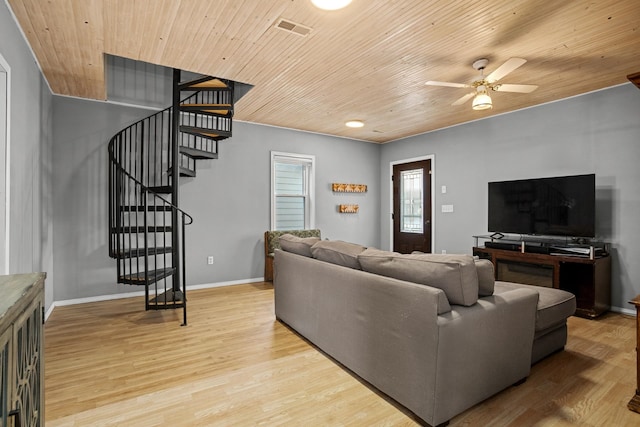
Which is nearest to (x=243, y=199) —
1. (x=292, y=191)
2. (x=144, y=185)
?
(x=292, y=191)

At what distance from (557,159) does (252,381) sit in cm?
448

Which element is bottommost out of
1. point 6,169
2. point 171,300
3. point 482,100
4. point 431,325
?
point 171,300

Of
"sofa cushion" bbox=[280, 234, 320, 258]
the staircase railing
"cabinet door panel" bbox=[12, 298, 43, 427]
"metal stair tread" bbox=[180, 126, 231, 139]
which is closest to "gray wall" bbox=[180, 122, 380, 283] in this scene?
the staircase railing

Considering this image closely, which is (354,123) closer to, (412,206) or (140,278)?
(412,206)

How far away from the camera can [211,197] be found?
4.99 meters

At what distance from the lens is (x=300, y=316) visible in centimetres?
A: 297

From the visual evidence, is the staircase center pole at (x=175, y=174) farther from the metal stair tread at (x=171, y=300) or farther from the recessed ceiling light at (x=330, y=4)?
the recessed ceiling light at (x=330, y=4)

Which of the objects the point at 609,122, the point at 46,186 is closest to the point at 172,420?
the point at 46,186

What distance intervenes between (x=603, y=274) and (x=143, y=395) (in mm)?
4586

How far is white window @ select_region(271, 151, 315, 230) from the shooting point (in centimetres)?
564

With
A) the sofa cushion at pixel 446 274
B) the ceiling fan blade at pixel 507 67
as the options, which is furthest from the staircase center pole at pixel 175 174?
the ceiling fan blade at pixel 507 67

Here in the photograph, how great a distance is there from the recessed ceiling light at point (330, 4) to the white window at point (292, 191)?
11.4 ft

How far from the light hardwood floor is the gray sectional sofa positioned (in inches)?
5.6

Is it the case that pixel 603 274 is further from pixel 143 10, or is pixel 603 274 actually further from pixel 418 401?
pixel 143 10
